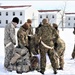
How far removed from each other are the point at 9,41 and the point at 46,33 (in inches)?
51.1

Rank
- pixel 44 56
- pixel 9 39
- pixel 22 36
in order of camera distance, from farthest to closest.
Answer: pixel 9 39
pixel 22 36
pixel 44 56

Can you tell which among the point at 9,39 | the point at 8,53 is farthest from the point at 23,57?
the point at 9,39

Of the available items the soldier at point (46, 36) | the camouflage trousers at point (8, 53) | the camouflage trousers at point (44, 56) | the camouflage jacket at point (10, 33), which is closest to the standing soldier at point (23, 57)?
the camouflage jacket at point (10, 33)

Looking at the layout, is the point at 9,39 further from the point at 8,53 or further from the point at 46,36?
the point at 46,36

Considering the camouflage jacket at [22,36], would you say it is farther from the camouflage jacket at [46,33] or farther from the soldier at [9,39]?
the camouflage jacket at [46,33]

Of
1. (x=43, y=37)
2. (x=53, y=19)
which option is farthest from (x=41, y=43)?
(x=53, y=19)

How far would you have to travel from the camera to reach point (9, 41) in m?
8.99

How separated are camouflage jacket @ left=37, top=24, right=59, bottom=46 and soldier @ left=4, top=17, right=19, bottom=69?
948 mm

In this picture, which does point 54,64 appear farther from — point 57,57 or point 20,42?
point 20,42

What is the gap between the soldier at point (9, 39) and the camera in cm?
888

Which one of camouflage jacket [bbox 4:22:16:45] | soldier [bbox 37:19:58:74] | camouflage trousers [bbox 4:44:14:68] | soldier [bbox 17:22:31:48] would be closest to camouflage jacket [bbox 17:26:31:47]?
soldier [bbox 17:22:31:48]

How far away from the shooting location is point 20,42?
888cm

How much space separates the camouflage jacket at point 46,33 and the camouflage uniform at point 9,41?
953 millimetres

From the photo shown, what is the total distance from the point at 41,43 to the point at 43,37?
0.18 meters
